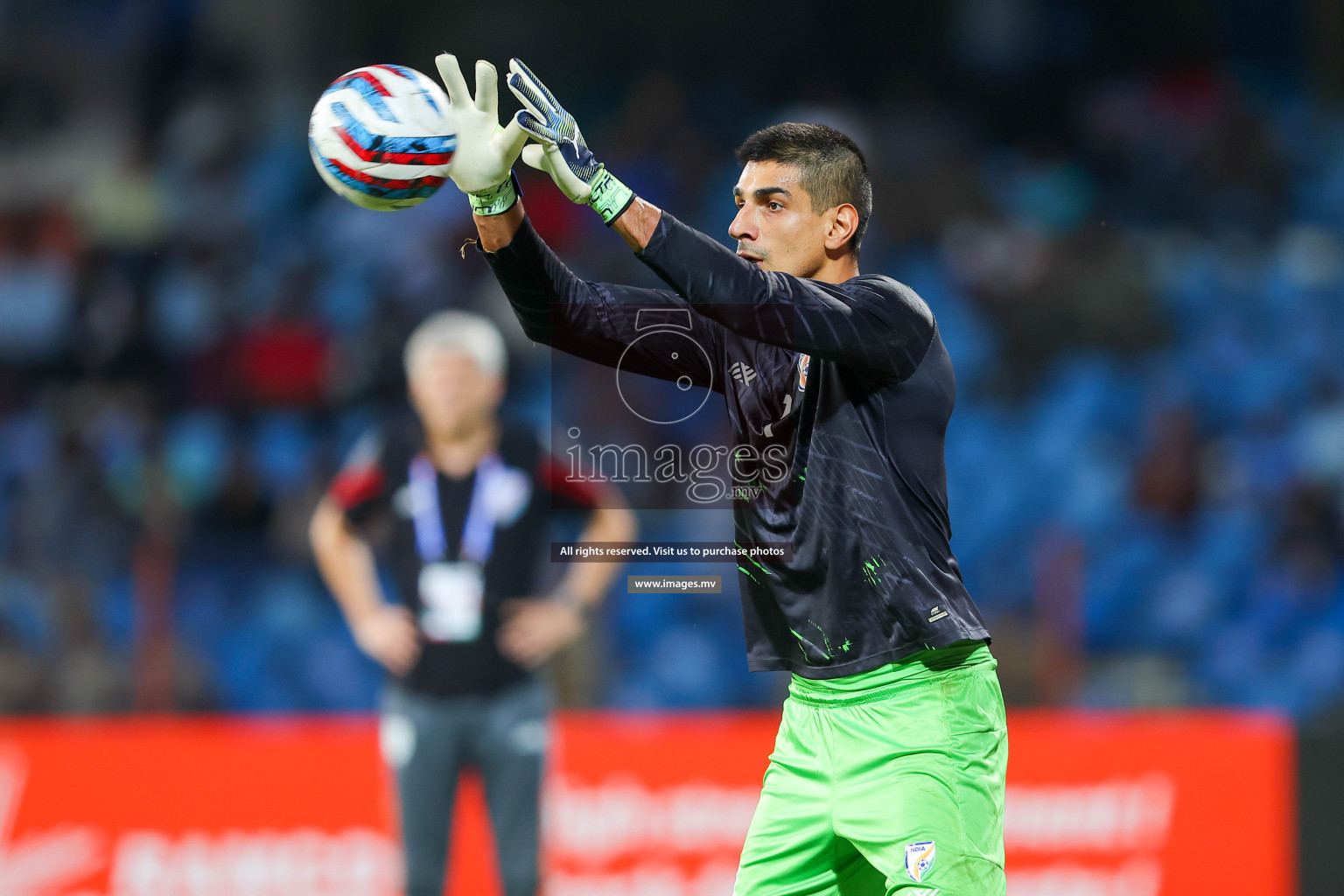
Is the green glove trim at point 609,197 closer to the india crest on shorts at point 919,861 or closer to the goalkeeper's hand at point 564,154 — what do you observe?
the goalkeeper's hand at point 564,154

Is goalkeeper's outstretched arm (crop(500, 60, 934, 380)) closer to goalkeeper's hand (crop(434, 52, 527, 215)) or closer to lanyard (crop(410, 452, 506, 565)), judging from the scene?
goalkeeper's hand (crop(434, 52, 527, 215))

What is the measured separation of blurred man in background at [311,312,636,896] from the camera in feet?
18.0

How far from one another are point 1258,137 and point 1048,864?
6052 mm

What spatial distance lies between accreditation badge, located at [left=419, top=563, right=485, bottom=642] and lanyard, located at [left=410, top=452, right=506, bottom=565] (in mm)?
47

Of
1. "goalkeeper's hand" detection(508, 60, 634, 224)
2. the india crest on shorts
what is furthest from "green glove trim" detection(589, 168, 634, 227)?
the india crest on shorts

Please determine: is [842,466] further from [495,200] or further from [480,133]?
[480,133]

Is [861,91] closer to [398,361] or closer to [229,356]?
[398,361]

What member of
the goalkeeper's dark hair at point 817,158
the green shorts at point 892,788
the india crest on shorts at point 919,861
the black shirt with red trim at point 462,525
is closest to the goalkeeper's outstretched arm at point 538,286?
the goalkeeper's dark hair at point 817,158

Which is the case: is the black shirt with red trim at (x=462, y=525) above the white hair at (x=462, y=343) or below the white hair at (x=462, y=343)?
below

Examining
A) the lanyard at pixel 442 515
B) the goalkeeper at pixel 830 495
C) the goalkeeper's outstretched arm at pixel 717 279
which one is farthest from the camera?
the lanyard at pixel 442 515

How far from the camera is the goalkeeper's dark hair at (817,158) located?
326 cm

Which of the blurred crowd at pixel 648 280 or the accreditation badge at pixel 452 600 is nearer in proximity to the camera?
the accreditation badge at pixel 452 600

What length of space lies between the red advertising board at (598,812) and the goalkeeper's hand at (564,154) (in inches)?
137

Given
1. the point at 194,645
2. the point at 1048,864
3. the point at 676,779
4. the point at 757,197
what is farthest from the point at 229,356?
the point at 757,197
